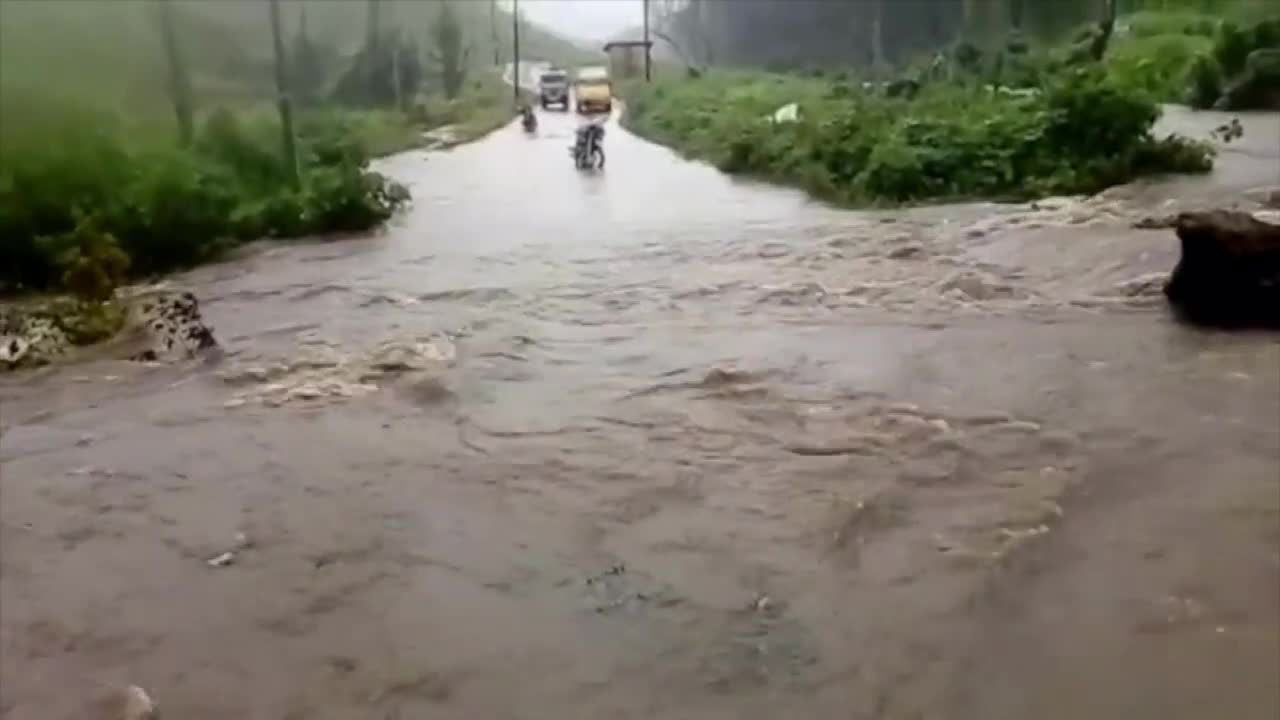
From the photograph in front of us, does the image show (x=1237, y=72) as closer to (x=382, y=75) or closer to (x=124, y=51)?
(x=382, y=75)

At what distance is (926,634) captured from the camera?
4.75m

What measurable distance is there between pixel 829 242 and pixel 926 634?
8756mm

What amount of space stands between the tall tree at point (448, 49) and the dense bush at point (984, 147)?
17.9 meters

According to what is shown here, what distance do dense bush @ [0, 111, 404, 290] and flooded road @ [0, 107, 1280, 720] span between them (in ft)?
6.25

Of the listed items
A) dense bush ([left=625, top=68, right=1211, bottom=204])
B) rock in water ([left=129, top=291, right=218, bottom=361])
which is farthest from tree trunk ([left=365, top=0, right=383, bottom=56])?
rock in water ([left=129, top=291, right=218, bottom=361])

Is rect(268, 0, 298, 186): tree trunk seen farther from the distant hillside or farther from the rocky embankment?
the rocky embankment

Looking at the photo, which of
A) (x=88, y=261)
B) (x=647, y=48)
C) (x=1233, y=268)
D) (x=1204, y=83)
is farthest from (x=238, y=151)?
(x=647, y=48)

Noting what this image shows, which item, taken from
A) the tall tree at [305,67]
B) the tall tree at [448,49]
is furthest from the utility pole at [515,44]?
the tall tree at [305,67]

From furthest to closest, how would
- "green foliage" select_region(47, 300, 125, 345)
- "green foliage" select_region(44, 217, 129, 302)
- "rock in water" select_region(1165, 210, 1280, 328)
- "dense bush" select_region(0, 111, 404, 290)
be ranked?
"dense bush" select_region(0, 111, 404, 290), "green foliage" select_region(44, 217, 129, 302), "green foliage" select_region(47, 300, 125, 345), "rock in water" select_region(1165, 210, 1280, 328)

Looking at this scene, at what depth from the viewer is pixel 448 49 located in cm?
3744

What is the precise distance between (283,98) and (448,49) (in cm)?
2012

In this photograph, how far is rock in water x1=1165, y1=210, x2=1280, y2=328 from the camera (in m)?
8.77

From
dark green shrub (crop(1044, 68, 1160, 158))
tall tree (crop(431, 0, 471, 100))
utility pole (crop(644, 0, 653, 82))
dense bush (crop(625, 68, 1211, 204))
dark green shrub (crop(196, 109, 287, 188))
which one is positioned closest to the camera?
dark green shrub (crop(196, 109, 287, 188))

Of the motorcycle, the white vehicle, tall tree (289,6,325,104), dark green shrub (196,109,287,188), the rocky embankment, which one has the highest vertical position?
tall tree (289,6,325,104)
